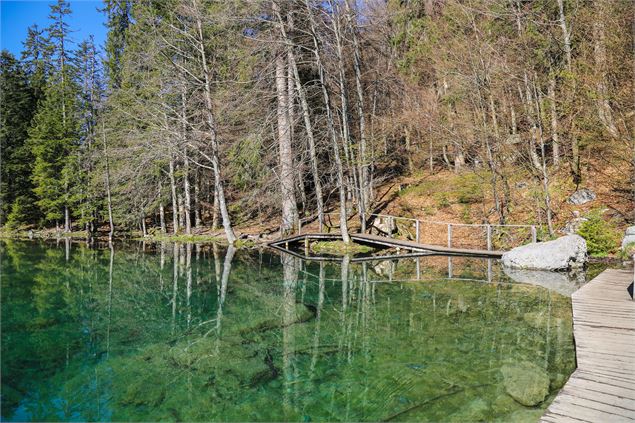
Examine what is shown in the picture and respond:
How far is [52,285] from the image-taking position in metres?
10.6

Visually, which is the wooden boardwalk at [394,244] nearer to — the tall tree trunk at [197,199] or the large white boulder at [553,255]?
the large white boulder at [553,255]

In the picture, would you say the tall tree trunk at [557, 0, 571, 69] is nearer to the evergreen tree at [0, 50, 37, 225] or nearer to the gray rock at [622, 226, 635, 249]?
the gray rock at [622, 226, 635, 249]

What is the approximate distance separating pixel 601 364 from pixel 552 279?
6.78 meters

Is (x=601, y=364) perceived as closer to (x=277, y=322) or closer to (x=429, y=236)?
(x=277, y=322)

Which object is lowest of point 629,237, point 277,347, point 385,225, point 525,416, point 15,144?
point 525,416

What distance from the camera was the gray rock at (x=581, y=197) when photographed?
15.5 m

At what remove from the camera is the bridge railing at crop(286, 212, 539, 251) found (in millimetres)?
15039

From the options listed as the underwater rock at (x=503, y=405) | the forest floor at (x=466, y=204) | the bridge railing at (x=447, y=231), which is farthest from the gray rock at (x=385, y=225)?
the underwater rock at (x=503, y=405)

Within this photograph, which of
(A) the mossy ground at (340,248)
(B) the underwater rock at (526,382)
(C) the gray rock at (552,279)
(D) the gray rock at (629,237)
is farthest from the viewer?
(A) the mossy ground at (340,248)

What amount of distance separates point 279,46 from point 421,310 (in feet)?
46.4

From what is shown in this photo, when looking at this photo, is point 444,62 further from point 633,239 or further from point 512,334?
point 512,334

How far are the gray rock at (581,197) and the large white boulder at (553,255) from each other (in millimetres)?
4454

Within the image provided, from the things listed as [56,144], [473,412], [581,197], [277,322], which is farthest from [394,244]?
[56,144]

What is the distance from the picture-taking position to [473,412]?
421 centimetres
